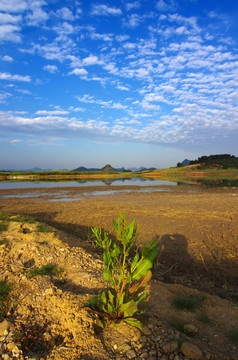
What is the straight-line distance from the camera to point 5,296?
3.39 meters

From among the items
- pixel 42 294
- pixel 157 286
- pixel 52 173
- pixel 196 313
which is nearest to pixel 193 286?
pixel 157 286

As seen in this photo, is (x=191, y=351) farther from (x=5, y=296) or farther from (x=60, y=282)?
(x=5, y=296)

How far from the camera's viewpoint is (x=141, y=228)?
8.75 m

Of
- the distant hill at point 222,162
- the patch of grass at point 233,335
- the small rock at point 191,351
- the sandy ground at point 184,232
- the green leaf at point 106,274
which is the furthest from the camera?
the distant hill at point 222,162

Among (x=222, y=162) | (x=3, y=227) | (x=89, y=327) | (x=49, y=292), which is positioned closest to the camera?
(x=89, y=327)

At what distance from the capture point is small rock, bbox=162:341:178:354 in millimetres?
2430

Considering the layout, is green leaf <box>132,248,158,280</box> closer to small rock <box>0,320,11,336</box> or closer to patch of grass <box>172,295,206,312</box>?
patch of grass <box>172,295,206,312</box>

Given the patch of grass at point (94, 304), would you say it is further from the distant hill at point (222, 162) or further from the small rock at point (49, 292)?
the distant hill at point (222, 162)

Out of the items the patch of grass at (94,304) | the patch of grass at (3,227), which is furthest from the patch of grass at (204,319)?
the patch of grass at (3,227)

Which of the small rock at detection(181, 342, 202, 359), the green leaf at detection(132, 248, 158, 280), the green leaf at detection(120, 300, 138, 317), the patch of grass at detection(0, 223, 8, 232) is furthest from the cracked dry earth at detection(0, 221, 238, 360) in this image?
the patch of grass at detection(0, 223, 8, 232)

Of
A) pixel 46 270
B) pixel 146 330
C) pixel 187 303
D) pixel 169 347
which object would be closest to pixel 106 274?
pixel 146 330

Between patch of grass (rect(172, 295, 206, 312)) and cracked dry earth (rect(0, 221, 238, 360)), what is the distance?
8 centimetres

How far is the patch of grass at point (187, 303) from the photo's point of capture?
11.0 feet

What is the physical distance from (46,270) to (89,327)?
1891 millimetres
